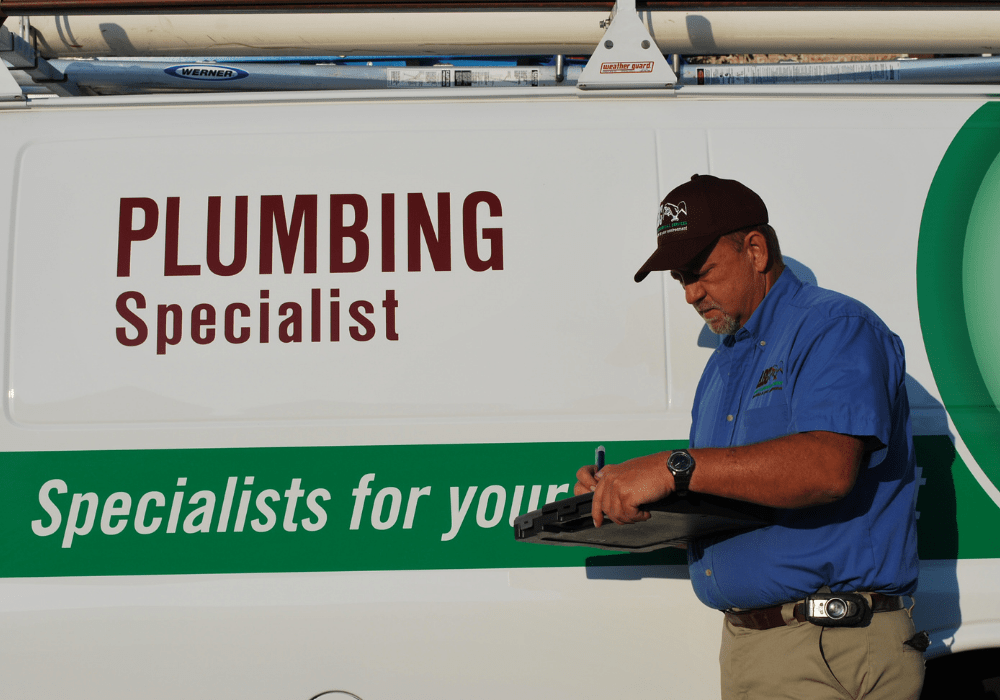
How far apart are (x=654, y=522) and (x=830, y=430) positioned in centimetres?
42

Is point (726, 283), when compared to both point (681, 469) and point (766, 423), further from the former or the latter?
point (681, 469)

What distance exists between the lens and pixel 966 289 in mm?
2283

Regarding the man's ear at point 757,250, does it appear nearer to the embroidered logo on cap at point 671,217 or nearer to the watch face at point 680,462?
the embroidered logo on cap at point 671,217

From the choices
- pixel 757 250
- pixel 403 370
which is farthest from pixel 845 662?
pixel 403 370

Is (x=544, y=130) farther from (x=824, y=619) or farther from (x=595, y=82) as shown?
(x=824, y=619)

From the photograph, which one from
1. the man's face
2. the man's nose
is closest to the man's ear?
the man's face

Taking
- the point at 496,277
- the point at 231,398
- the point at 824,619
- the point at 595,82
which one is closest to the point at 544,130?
the point at 595,82

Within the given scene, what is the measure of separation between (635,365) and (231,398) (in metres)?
1.10

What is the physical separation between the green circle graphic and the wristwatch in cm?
106

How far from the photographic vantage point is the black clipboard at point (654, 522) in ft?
5.31

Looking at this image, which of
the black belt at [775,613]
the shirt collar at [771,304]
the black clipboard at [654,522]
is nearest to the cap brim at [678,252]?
the shirt collar at [771,304]

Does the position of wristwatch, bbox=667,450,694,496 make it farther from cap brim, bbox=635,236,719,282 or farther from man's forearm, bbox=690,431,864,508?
cap brim, bbox=635,236,719,282

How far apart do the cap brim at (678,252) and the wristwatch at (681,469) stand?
481mm

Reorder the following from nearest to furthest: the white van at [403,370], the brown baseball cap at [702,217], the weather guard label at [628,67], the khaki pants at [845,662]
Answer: the khaki pants at [845,662] → the brown baseball cap at [702,217] → the white van at [403,370] → the weather guard label at [628,67]
